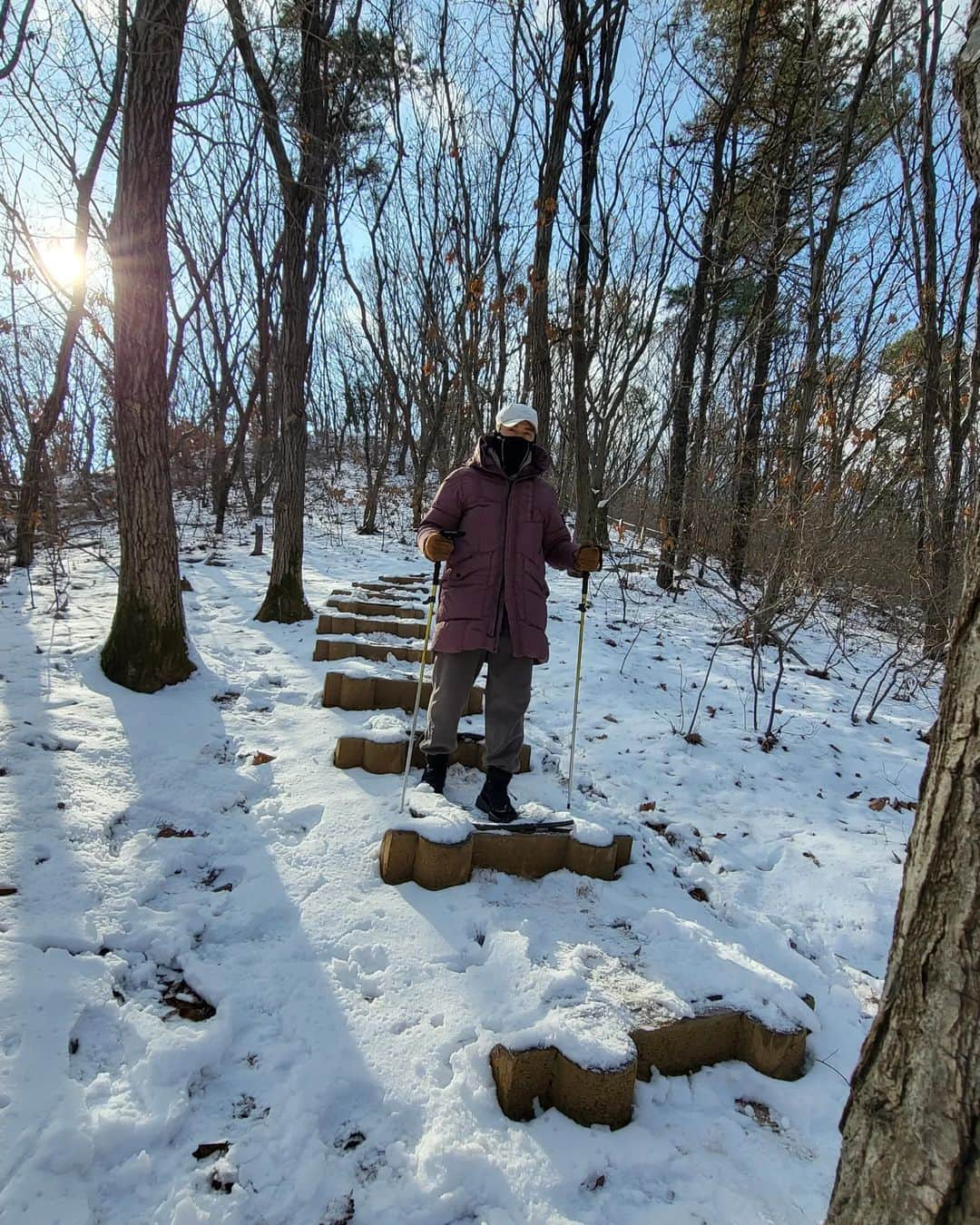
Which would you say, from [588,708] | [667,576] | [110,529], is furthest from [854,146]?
[110,529]

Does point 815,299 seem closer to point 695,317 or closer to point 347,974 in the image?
point 695,317

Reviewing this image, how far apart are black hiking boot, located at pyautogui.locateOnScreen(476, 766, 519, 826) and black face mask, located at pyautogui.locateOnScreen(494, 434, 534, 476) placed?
4.88 ft

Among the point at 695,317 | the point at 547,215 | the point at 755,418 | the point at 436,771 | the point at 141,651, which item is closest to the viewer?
the point at 436,771

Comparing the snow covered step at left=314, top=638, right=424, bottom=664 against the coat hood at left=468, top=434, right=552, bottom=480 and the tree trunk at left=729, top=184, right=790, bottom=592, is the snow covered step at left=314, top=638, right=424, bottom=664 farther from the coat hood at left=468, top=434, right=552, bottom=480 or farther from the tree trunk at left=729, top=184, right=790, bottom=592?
the tree trunk at left=729, top=184, right=790, bottom=592

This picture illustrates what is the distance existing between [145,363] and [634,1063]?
15.5 feet

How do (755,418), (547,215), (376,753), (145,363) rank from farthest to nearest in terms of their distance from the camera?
1. (755,418)
2. (547,215)
3. (145,363)
4. (376,753)

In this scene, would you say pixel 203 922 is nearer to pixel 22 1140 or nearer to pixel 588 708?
A: pixel 22 1140

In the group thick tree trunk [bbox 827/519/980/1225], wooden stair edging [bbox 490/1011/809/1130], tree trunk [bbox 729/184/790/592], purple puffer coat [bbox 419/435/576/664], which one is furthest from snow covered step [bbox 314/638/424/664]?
tree trunk [bbox 729/184/790/592]

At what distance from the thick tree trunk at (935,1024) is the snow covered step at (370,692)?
11.0ft

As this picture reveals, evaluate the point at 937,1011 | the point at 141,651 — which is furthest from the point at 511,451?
the point at 141,651

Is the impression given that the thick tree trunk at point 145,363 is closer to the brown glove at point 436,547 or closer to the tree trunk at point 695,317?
the brown glove at point 436,547

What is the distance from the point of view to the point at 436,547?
2893 millimetres

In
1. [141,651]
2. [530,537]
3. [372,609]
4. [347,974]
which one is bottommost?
[347,974]

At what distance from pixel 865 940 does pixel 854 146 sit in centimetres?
1156
